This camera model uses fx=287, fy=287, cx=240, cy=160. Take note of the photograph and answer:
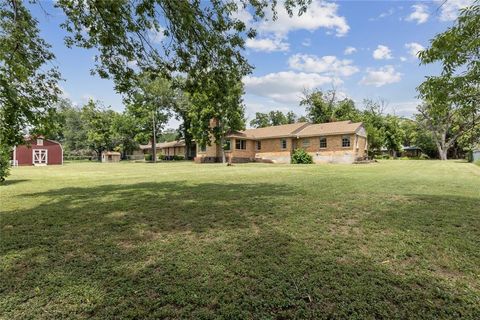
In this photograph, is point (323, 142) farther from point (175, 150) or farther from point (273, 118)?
point (273, 118)

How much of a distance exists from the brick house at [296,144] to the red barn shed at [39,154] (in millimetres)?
19013

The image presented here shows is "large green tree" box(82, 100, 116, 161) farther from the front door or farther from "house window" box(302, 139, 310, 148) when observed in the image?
"house window" box(302, 139, 310, 148)

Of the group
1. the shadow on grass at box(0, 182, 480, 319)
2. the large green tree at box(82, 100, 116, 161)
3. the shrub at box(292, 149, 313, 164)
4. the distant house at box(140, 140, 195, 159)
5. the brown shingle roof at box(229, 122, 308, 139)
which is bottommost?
the shadow on grass at box(0, 182, 480, 319)

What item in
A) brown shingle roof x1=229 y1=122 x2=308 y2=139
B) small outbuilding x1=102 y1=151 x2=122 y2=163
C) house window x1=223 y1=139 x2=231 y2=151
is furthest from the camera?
small outbuilding x1=102 y1=151 x2=122 y2=163

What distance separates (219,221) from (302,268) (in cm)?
227

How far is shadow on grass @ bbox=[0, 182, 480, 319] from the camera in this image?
2619 mm

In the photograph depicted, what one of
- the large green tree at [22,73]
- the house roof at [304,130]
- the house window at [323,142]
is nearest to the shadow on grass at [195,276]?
the large green tree at [22,73]

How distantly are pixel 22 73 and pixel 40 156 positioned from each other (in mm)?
37975

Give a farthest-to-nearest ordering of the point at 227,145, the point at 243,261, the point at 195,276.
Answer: the point at 227,145 → the point at 243,261 → the point at 195,276

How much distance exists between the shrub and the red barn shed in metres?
29.1

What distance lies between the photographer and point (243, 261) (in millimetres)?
3594

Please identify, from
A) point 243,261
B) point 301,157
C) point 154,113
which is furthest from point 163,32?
point 154,113

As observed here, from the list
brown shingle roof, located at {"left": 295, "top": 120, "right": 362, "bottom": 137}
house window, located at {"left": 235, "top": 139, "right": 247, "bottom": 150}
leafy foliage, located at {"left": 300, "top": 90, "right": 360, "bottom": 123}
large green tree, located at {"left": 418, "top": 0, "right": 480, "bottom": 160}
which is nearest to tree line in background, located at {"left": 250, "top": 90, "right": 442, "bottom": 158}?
leafy foliage, located at {"left": 300, "top": 90, "right": 360, "bottom": 123}

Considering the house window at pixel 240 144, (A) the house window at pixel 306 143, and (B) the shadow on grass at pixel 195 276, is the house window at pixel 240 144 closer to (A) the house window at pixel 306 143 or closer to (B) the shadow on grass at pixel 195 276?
(A) the house window at pixel 306 143
